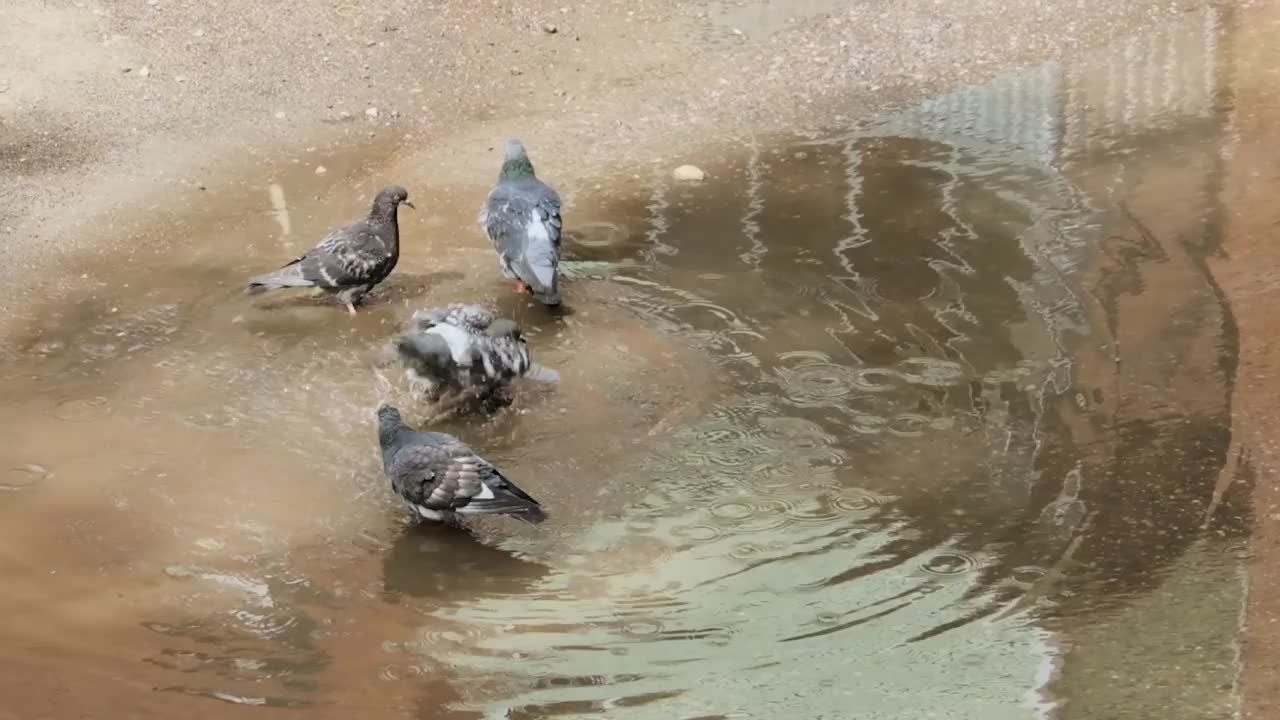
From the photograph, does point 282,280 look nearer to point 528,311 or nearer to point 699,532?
point 528,311

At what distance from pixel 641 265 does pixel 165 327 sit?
222cm

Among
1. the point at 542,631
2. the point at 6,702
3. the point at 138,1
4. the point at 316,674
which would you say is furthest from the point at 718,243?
the point at 138,1

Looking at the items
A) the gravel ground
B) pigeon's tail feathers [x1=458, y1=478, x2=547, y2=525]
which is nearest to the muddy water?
pigeon's tail feathers [x1=458, y1=478, x2=547, y2=525]

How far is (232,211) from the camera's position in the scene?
7309 mm

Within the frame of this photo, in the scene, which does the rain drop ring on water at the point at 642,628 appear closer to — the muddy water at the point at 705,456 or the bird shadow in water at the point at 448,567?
the muddy water at the point at 705,456

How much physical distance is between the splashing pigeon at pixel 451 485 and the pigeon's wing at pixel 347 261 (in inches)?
65.9

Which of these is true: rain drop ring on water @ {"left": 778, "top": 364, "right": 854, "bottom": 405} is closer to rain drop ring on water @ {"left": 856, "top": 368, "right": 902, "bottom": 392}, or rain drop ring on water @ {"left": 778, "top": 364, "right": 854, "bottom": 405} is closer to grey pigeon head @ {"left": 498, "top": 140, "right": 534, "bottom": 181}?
rain drop ring on water @ {"left": 856, "top": 368, "right": 902, "bottom": 392}

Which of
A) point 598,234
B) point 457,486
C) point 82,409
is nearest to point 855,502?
point 457,486

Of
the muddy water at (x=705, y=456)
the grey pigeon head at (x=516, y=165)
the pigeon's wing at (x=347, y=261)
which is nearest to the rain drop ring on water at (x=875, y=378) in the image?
the muddy water at (x=705, y=456)

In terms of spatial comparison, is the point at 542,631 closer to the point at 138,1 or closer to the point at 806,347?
the point at 806,347

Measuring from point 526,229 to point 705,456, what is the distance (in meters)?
1.77

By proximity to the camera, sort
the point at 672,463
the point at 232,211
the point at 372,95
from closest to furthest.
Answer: the point at 672,463, the point at 232,211, the point at 372,95

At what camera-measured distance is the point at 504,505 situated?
4.49m

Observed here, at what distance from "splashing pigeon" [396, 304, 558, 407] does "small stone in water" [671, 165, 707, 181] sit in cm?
208
